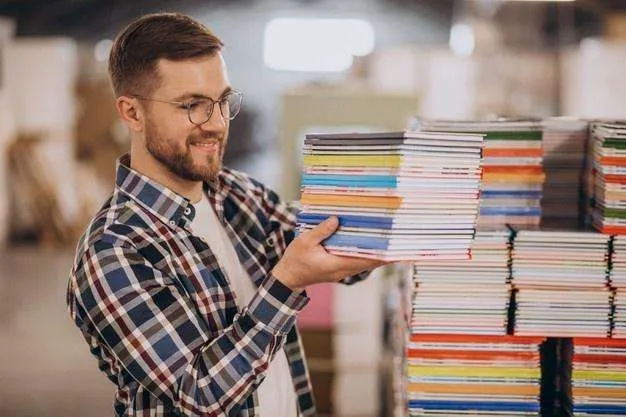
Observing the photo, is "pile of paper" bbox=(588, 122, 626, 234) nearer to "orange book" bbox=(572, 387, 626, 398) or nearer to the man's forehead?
"orange book" bbox=(572, 387, 626, 398)

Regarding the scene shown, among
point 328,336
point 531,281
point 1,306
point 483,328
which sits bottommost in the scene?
point 1,306

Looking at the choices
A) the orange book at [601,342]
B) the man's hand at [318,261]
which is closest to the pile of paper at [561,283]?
the orange book at [601,342]

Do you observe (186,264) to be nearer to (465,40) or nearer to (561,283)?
(561,283)

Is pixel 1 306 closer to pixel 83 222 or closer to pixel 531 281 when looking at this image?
pixel 83 222

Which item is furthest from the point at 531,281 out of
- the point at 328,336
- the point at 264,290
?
the point at 328,336

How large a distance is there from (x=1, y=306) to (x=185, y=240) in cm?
716

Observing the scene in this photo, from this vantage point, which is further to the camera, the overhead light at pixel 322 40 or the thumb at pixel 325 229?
the overhead light at pixel 322 40

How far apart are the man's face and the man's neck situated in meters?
0.04

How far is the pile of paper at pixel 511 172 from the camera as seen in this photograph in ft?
6.59

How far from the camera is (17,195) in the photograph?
11789 millimetres

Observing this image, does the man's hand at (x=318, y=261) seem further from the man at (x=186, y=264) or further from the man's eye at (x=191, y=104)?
the man's eye at (x=191, y=104)

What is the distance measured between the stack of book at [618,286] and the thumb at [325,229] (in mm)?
750

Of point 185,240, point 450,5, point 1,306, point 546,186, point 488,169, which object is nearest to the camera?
point 185,240

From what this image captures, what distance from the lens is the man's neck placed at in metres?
1.96
